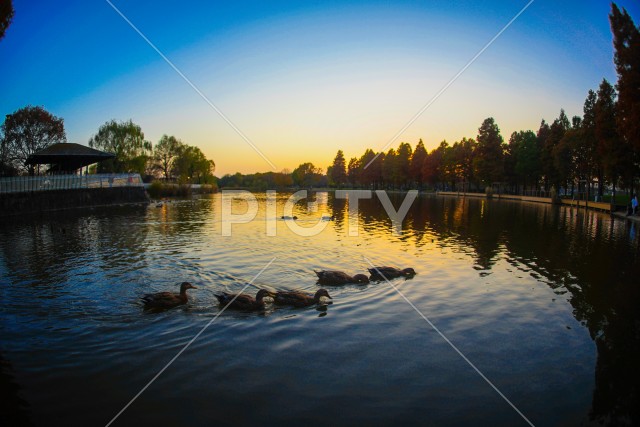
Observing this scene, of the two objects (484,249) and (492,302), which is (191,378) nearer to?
(492,302)

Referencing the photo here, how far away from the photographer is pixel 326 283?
1439 centimetres

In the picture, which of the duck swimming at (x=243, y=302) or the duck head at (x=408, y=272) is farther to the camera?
the duck head at (x=408, y=272)

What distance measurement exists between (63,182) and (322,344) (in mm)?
48361

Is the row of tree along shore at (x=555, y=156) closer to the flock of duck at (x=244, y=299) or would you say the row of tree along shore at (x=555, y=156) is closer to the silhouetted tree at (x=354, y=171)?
the silhouetted tree at (x=354, y=171)

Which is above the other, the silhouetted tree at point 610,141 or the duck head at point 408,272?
the silhouetted tree at point 610,141

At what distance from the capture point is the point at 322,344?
9117 millimetres

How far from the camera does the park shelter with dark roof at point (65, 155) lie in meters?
49.4

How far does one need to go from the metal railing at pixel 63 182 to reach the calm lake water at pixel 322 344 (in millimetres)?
23924

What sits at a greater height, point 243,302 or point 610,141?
point 610,141

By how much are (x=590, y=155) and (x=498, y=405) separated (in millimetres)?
65366

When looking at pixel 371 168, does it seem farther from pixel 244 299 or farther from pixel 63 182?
pixel 244 299

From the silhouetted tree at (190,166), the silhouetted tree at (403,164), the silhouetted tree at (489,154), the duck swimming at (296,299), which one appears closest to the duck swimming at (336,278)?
the duck swimming at (296,299)

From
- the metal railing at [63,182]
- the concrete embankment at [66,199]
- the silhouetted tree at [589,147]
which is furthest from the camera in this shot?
the silhouetted tree at [589,147]

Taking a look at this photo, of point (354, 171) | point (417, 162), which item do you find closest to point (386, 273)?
point (417, 162)
